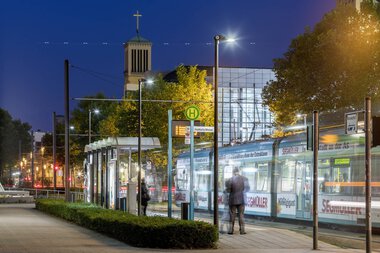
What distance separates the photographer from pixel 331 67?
4244 centimetres

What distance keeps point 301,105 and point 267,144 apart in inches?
574

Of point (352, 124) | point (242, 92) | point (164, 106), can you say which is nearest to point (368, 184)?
point (352, 124)

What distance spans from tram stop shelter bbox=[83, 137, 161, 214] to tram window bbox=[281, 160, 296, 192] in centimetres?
667

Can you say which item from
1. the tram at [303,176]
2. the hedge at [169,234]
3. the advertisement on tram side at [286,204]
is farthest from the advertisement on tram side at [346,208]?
the hedge at [169,234]

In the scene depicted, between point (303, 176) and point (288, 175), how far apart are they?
119 cm

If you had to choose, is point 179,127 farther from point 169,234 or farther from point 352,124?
point 352,124

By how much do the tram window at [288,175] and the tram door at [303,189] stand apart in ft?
1.26

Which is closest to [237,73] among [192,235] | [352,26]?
[352,26]

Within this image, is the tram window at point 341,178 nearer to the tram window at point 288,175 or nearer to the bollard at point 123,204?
the tram window at point 288,175

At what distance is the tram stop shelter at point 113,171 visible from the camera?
34125mm

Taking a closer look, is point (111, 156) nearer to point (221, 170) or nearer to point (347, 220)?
point (221, 170)

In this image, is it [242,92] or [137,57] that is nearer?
[242,92]

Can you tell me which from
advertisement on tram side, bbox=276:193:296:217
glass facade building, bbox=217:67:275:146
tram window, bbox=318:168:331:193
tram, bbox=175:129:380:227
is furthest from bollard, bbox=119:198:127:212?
glass facade building, bbox=217:67:275:146

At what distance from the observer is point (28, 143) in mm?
112875
